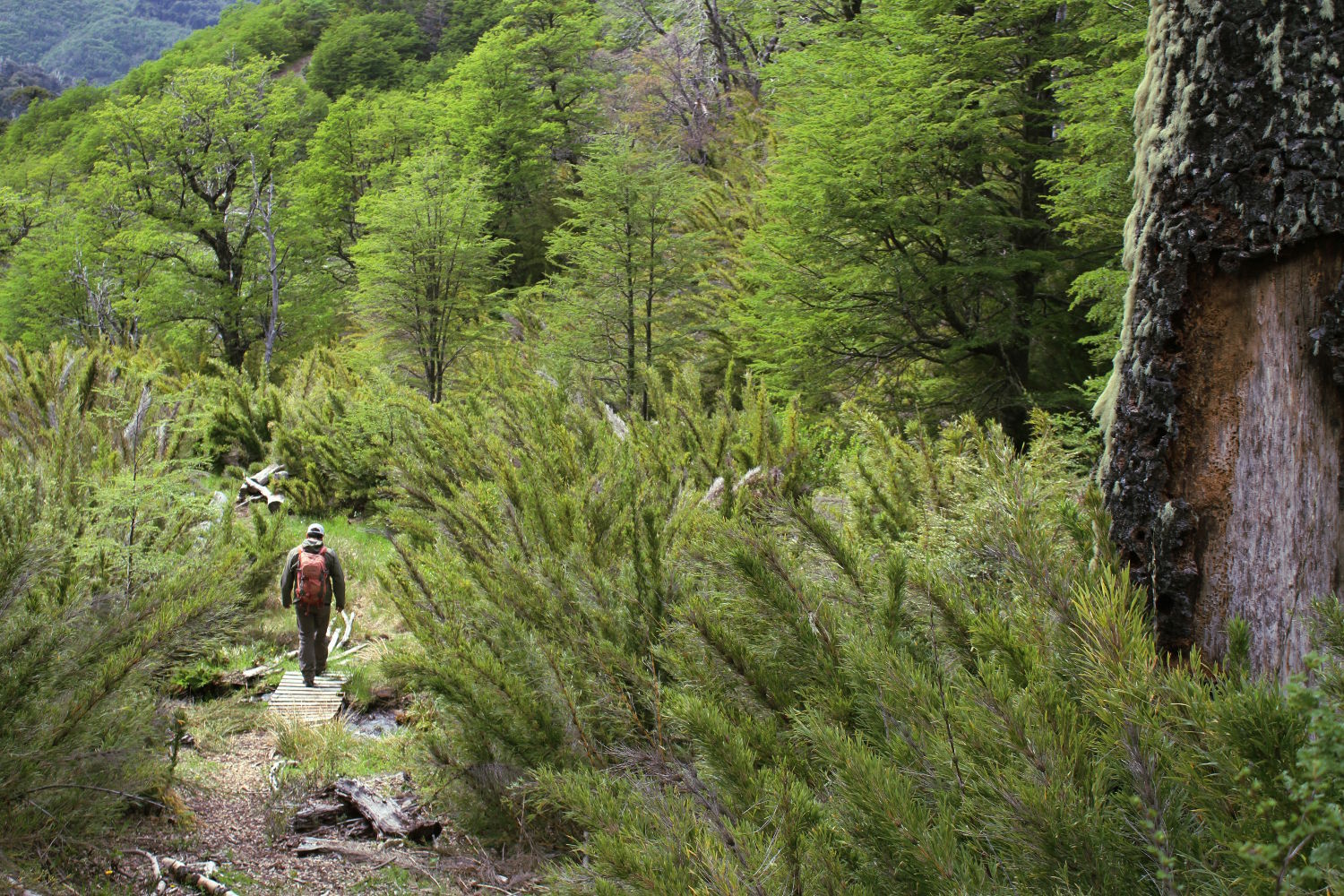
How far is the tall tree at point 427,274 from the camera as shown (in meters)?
16.4

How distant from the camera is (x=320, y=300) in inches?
925

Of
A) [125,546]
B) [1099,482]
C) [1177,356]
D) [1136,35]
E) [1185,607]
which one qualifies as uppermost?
[1136,35]

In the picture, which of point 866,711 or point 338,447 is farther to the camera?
point 338,447

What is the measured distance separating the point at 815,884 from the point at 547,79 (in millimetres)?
34076

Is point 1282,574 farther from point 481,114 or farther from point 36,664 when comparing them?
point 481,114

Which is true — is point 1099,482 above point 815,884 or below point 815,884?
above

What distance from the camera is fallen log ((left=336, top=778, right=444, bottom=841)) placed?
168 inches

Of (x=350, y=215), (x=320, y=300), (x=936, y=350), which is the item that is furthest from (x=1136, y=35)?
(x=350, y=215)

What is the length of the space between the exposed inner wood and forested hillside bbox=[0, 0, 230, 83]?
5197 inches

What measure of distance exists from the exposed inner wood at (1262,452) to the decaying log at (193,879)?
152 inches

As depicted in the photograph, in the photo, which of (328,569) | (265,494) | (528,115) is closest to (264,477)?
(265,494)

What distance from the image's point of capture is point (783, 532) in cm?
341

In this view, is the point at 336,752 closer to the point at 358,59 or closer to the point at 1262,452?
the point at 1262,452

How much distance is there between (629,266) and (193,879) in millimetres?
11113
